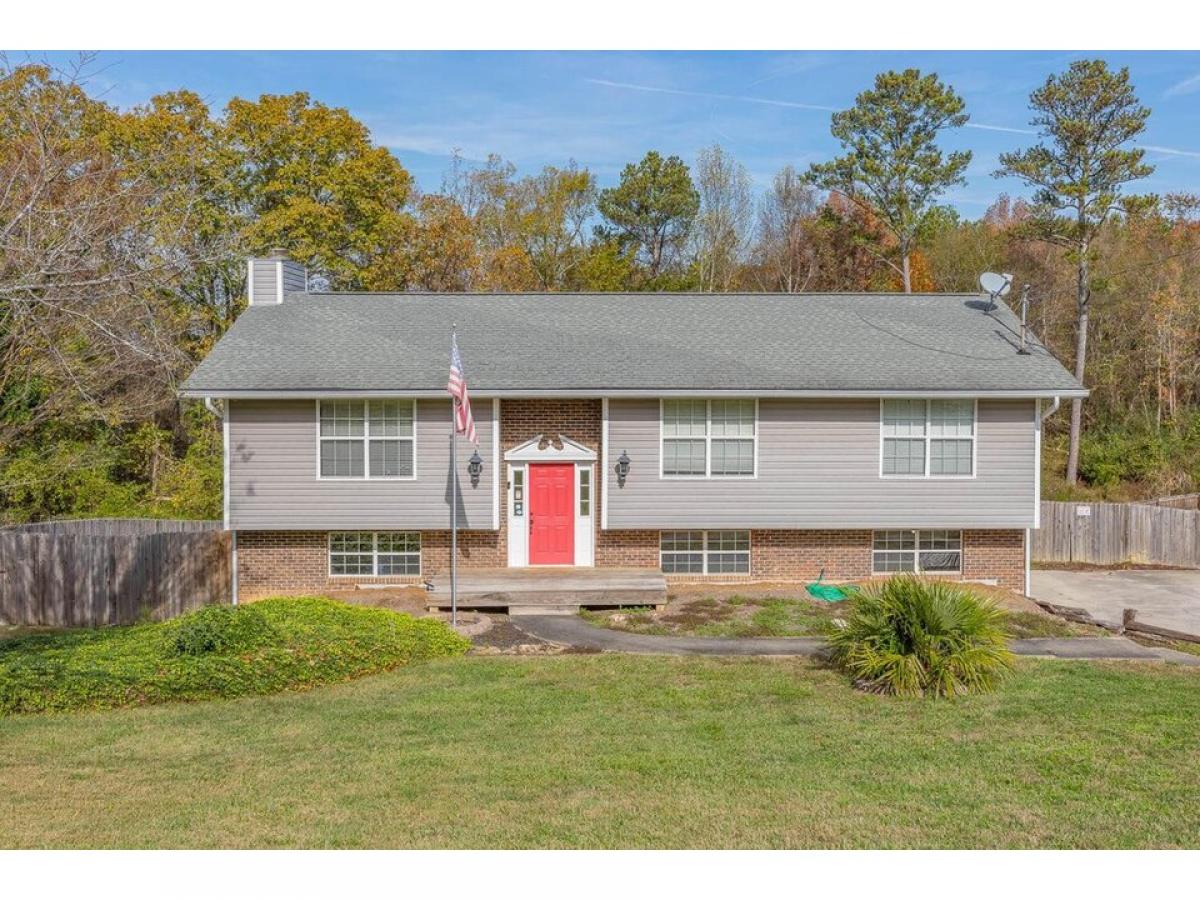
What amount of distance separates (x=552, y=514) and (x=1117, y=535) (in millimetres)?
15052

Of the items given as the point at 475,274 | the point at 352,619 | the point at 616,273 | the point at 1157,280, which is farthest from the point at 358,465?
the point at 1157,280

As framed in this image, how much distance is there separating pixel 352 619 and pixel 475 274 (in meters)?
26.2

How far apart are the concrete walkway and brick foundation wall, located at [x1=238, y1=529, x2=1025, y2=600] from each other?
10.5 feet

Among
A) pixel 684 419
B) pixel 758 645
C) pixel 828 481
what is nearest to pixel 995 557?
pixel 828 481

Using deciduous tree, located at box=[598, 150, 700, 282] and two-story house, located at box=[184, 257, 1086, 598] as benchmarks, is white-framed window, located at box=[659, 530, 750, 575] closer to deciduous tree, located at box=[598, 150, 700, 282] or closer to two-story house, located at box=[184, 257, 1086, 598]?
two-story house, located at box=[184, 257, 1086, 598]

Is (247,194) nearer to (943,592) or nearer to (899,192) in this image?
(899,192)

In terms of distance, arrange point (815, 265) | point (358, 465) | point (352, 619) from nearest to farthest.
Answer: point (352, 619), point (358, 465), point (815, 265)

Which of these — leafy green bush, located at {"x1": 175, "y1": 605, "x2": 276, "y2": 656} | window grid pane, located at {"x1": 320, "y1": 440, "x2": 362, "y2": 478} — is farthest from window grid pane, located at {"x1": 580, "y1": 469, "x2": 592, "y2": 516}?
leafy green bush, located at {"x1": 175, "y1": 605, "x2": 276, "y2": 656}

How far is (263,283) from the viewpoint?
20.1 m

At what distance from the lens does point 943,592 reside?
36.3 feet

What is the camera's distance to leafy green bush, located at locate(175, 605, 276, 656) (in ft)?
37.3

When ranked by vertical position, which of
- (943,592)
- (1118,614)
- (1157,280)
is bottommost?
(1118,614)

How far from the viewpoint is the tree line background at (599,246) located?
24.3 m

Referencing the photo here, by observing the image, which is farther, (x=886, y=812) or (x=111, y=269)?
(x=111, y=269)
